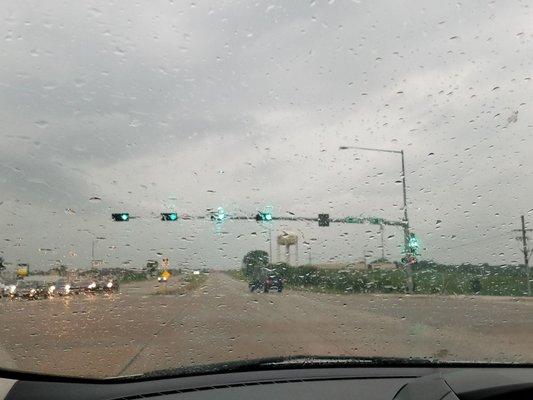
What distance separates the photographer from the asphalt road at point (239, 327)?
6.74 meters

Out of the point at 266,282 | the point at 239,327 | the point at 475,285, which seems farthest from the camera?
the point at 239,327

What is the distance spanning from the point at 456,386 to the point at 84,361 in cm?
443

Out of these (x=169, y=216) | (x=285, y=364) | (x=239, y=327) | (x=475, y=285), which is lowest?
(x=239, y=327)

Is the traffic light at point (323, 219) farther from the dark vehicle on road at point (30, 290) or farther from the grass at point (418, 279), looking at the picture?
the dark vehicle on road at point (30, 290)

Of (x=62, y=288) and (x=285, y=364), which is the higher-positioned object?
(x=62, y=288)

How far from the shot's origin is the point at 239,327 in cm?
969

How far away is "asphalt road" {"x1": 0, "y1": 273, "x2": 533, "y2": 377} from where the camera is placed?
6.74 meters

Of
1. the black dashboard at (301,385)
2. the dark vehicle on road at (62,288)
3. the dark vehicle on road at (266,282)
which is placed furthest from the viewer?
the dark vehicle on road at (266,282)

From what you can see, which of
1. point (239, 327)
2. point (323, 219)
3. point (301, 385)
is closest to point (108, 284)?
point (323, 219)

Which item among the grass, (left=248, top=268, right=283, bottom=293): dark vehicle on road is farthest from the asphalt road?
the grass

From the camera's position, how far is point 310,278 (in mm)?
7652

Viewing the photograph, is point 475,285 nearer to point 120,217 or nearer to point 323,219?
point 323,219

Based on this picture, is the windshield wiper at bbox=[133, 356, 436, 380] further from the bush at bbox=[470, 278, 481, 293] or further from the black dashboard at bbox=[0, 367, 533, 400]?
the bush at bbox=[470, 278, 481, 293]

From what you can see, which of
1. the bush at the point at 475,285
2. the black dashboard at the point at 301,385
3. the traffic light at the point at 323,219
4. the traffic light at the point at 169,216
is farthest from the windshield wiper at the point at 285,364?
the bush at the point at 475,285
